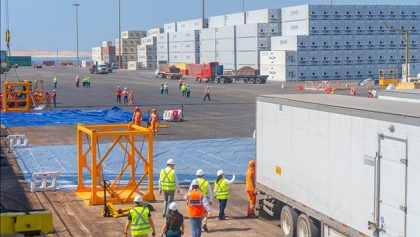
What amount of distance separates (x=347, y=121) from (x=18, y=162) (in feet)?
57.6

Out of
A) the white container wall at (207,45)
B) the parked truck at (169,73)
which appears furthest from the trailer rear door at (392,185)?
the white container wall at (207,45)

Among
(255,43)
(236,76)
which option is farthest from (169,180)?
(255,43)

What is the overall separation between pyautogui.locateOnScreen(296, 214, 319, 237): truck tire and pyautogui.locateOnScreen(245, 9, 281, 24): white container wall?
90.4 metres

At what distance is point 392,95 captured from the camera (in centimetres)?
1653

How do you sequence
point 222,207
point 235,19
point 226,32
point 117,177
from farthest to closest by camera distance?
point 235,19, point 226,32, point 117,177, point 222,207

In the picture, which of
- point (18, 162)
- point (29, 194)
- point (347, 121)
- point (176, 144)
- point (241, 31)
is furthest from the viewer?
point (241, 31)

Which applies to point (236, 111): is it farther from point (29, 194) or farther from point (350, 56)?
point (350, 56)

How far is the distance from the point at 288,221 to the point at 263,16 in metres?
93.5

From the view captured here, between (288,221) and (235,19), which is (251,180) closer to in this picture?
(288,221)

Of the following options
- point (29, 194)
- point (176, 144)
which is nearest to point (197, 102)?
point (176, 144)

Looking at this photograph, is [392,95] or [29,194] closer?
[392,95]

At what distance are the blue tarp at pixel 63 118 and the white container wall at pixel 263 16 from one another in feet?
197

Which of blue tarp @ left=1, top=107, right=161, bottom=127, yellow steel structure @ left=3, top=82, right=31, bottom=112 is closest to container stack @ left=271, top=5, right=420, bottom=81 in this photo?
yellow steel structure @ left=3, top=82, right=31, bottom=112

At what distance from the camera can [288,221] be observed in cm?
1534
